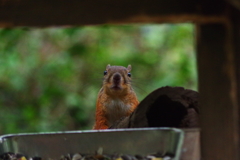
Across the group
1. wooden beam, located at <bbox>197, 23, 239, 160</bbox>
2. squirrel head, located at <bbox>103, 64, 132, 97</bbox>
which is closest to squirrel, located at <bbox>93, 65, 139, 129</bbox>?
squirrel head, located at <bbox>103, 64, 132, 97</bbox>

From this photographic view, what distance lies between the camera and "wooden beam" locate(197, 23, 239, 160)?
1581mm

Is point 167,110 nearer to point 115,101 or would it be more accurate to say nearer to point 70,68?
point 115,101

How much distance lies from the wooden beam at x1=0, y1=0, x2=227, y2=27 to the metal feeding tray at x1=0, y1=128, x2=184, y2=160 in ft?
1.38

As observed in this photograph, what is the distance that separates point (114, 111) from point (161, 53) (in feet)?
10.1

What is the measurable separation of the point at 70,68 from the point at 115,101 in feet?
8.74

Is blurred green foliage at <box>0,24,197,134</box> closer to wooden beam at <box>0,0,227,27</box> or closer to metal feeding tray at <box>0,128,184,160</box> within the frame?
metal feeding tray at <box>0,128,184,160</box>

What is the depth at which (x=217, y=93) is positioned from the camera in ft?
5.35

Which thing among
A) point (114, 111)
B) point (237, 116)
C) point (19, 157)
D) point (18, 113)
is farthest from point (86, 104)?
point (237, 116)

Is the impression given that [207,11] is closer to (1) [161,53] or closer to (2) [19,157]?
(2) [19,157]

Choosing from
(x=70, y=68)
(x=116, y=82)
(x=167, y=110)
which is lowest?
(x=167, y=110)

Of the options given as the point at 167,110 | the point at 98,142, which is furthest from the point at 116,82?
the point at 98,142

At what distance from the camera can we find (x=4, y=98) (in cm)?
708

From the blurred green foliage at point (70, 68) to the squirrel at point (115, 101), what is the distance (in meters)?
2.38

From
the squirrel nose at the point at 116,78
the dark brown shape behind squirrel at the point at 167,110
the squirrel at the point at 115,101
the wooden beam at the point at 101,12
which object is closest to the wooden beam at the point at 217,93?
the wooden beam at the point at 101,12
